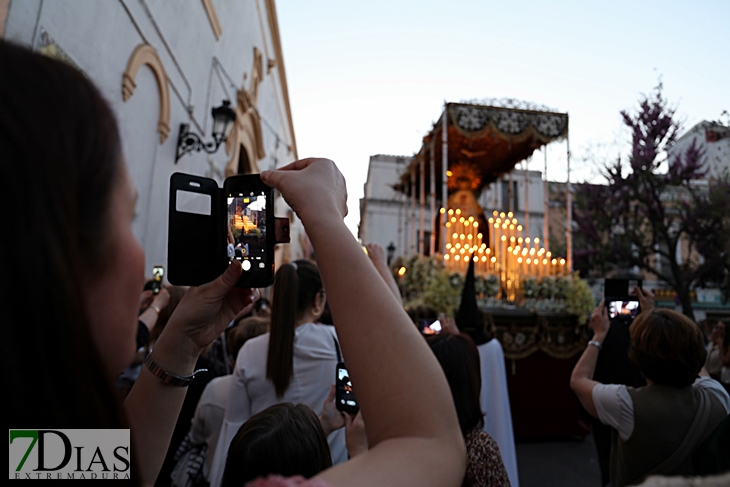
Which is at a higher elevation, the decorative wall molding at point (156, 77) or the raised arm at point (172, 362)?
the decorative wall molding at point (156, 77)

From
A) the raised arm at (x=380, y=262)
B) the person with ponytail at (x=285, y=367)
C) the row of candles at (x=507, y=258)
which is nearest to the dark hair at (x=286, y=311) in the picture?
the person with ponytail at (x=285, y=367)

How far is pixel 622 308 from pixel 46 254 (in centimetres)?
365

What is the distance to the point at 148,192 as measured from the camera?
6.53 metres

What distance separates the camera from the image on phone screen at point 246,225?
4.04 feet

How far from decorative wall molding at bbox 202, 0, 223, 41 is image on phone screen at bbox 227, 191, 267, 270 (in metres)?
8.48

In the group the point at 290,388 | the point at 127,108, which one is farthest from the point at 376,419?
the point at 127,108

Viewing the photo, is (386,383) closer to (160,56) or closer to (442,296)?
(442,296)

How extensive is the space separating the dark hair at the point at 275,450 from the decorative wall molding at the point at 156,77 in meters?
5.19

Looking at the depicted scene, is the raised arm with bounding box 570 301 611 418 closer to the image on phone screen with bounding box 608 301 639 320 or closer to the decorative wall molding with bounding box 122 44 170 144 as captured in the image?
the image on phone screen with bounding box 608 301 639 320

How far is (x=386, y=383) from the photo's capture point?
0.69 metres

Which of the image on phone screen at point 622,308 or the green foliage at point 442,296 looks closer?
the image on phone screen at point 622,308

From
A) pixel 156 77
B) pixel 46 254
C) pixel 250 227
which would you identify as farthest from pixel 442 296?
pixel 46 254

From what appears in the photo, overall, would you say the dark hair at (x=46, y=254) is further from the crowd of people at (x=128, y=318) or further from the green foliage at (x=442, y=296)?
the green foliage at (x=442, y=296)

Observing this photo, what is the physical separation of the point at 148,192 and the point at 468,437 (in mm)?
5849
